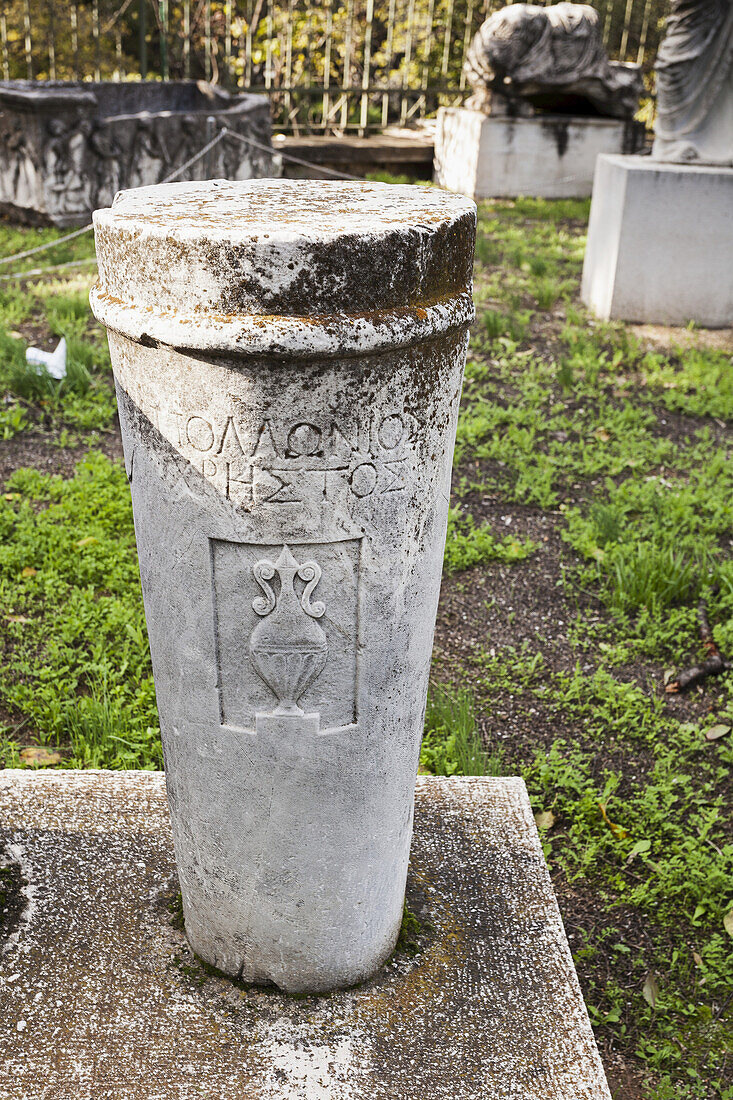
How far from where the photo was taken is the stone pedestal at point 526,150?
29.3 ft

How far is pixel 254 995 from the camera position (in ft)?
5.62

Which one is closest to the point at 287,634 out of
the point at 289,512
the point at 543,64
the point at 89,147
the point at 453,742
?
the point at 289,512

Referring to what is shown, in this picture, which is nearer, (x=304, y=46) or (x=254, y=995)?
(x=254, y=995)

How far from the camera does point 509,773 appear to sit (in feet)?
9.04

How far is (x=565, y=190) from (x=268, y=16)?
350cm

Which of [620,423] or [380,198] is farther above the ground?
[380,198]

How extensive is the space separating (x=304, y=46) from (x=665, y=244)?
225 inches

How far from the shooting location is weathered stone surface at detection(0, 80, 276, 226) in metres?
6.73

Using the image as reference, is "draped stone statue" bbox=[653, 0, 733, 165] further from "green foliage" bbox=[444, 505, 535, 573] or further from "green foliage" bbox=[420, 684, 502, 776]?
"green foliage" bbox=[420, 684, 502, 776]

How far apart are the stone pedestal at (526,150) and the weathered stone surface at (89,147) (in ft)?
6.99

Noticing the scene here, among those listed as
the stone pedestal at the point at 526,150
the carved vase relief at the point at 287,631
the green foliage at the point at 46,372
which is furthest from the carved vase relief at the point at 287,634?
the stone pedestal at the point at 526,150

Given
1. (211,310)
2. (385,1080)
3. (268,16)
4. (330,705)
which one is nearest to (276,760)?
(330,705)

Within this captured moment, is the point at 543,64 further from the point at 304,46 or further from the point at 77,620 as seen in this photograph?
the point at 77,620

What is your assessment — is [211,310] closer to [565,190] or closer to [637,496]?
[637,496]
